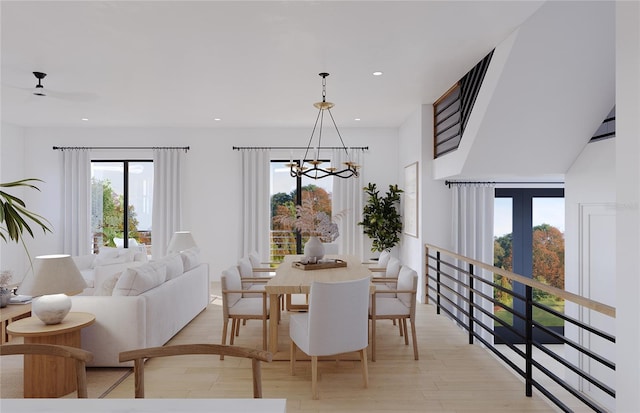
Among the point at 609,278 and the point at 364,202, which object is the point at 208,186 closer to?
the point at 364,202

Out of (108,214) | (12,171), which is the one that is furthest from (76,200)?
(12,171)

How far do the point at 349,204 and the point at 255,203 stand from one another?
1.60 m

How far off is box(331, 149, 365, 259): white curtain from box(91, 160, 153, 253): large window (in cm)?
330

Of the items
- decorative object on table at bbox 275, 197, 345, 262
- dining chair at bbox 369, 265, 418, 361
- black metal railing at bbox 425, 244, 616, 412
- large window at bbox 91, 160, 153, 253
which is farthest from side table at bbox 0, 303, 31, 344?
black metal railing at bbox 425, 244, 616, 412

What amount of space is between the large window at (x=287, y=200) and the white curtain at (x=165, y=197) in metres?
1.61

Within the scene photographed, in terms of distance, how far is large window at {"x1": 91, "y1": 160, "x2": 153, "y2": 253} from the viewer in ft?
24.1

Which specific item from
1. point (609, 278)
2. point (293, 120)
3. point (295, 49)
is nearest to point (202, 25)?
point (295, 49)

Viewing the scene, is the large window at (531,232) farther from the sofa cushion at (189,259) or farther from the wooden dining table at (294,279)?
the sofa cushion at (189,259)

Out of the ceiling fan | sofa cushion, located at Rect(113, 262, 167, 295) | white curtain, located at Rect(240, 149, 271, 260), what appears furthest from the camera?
white curtain, located at Rect(240, 149, 271, 260)

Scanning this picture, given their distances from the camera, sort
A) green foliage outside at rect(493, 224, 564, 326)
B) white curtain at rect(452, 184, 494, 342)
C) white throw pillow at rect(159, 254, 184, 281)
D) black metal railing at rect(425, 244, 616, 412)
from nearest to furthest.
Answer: black metal railing at rect(425, 244, 616, 412)
white throw pillow at rect(159, 254, 184, 281)
white curtain at rect(452, 184, 494, 342)
green foliage outside at rect(493, 224, 564, 326)

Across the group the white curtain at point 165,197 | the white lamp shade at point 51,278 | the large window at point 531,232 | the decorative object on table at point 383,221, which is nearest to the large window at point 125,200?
the white curtain at point 165,197

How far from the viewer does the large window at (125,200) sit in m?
7.36

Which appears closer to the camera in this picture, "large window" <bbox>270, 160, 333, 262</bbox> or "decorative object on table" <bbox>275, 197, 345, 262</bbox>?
"decorative object on table" <bbox>275, 197, 345, 262</bbox>

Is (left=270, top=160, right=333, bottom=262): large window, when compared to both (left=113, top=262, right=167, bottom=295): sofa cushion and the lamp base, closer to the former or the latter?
(left=113, top=262, right=167, bottom=295): sofa cushion
